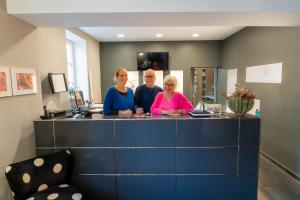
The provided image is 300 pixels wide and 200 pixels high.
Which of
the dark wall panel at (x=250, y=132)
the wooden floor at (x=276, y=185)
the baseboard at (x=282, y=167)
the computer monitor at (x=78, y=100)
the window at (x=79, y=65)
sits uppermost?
the window at (x=79, y=65)

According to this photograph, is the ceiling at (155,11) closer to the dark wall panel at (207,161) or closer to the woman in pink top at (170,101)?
the woman in pink top at (170,101)

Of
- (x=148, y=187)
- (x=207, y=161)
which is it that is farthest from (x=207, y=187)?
(x=148, y=187)

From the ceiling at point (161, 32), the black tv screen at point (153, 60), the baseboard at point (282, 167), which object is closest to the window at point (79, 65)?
the ceiling at point (161, 32)

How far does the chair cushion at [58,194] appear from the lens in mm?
1775

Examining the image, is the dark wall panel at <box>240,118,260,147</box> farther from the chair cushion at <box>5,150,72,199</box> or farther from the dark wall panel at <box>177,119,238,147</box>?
the chair cushion at <box>5,150,72,199</box>

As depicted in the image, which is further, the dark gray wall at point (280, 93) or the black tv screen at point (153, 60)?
the black tv screen at point (153, 60)

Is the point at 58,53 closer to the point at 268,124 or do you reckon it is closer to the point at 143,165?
the point at 143,165

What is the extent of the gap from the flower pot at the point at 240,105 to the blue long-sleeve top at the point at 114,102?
1269 mm

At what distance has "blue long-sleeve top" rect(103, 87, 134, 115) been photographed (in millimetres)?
2500

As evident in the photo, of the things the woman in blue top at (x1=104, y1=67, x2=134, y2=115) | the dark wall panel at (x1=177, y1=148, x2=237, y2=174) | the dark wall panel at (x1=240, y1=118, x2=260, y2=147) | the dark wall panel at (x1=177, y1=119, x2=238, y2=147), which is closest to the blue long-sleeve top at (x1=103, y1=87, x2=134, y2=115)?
the woman in blue top at (x1=104, y1=67, x2=134, y2=115)

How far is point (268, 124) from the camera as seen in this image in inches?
147

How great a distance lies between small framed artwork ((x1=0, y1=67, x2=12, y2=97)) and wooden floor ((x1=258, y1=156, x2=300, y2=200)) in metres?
3.16

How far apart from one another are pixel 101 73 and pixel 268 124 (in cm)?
467

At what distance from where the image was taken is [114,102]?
2533mm
